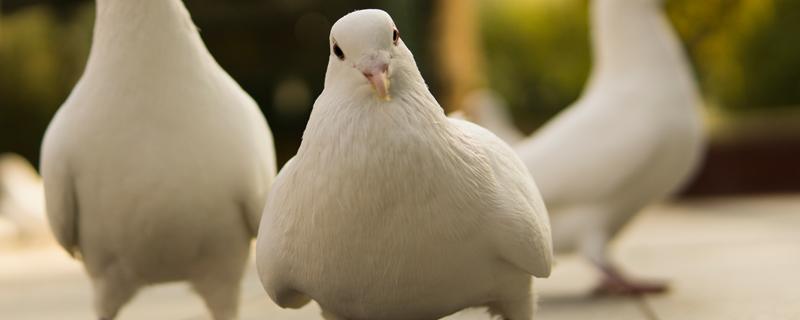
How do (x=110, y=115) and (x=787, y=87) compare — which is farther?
(x=787, y=87)

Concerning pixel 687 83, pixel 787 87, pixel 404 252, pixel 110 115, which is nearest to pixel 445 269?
pixel 404 252

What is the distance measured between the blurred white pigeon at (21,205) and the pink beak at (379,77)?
27.0ft

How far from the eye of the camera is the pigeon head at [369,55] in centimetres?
245

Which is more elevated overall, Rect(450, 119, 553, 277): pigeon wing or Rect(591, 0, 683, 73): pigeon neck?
Rect(591, 0, 683, 73): pigeon neck

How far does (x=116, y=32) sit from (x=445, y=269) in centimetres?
139

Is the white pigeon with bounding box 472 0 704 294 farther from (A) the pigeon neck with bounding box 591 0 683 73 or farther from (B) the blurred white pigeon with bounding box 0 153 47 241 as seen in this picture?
(B) the blurred white pigeon with bounding box 0 153 47 241

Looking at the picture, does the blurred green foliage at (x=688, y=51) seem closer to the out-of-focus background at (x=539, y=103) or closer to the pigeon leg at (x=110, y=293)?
the out-of-focus background at (x=539, y=103)

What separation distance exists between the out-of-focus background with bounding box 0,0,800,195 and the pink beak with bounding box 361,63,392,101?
7.90m

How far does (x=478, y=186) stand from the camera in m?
2.61

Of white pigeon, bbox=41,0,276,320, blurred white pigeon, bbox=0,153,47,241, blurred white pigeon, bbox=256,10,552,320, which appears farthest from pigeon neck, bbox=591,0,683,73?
blurred white pigeon, bbox=0,153,47,241

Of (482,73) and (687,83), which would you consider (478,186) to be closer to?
(687,83)

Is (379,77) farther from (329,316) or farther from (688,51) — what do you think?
(688,51)

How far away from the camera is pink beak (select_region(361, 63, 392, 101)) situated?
2424mm

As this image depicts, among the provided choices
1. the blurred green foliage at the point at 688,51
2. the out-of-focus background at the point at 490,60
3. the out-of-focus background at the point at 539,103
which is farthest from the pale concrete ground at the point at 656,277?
the blurred green foliage at the point at 688,51
